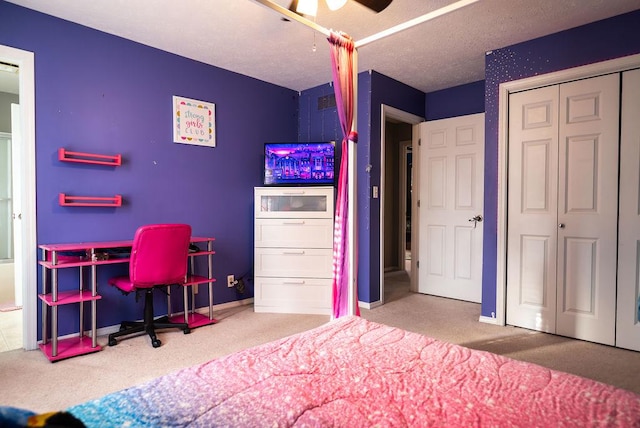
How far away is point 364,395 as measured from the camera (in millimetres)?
1042

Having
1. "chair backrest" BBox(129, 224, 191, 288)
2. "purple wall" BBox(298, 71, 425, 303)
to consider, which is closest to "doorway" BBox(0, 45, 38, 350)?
"chair backrest" BBox(129, 224, 191, 288)

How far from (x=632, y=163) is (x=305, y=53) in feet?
9.28

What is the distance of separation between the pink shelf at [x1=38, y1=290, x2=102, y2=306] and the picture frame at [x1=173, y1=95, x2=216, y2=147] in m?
1.57

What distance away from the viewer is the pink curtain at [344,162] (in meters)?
2.25

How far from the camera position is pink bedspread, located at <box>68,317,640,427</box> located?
908 millimetres

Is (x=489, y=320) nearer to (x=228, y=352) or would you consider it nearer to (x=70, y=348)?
(x=228, y=352)

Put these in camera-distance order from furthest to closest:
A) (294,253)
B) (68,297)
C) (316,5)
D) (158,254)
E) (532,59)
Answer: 1. (294,253)
2. (532,59)
3. (158,254)
4. (68,297)
5. (316,5)

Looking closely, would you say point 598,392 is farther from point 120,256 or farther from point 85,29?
point 85,29

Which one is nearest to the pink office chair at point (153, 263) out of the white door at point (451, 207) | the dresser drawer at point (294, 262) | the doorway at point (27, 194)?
the doorway at point (27, 194)

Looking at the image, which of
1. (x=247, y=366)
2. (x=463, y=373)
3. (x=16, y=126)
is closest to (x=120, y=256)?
(x=16, y=126)

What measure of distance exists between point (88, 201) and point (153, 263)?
2.73 feet

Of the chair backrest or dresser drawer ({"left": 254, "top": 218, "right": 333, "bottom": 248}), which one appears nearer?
the chair backrest

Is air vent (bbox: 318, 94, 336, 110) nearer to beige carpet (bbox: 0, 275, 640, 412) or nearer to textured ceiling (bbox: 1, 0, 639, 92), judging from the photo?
textured ceiling (bbox: 1, 0, 639, 92)

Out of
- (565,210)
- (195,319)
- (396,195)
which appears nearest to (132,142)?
(195,319)
